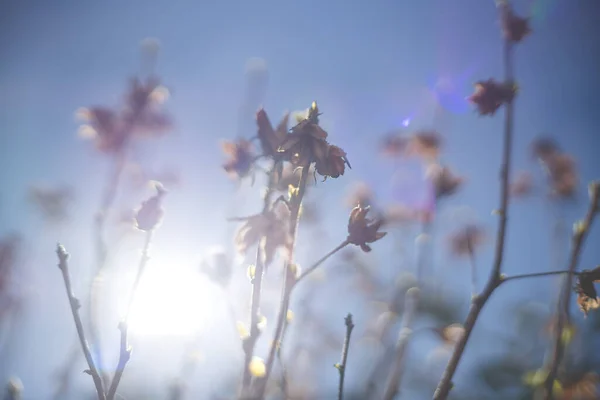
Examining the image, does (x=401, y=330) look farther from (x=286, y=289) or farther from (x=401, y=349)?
(x=286, y=289)

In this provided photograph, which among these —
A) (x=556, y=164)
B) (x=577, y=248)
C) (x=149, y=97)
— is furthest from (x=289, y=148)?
(x=556, y=164)

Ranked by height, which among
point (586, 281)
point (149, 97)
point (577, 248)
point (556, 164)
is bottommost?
point (586, 281)

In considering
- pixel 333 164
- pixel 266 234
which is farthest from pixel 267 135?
pixel 266 234

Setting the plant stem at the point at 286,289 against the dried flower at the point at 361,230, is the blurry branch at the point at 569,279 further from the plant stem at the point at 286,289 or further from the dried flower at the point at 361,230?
the plant stem at the point at 286,289

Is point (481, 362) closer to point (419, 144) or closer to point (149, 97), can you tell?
point (419, 144)

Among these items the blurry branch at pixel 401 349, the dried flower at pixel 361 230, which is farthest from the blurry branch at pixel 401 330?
the dried flower at pixel 361 230
